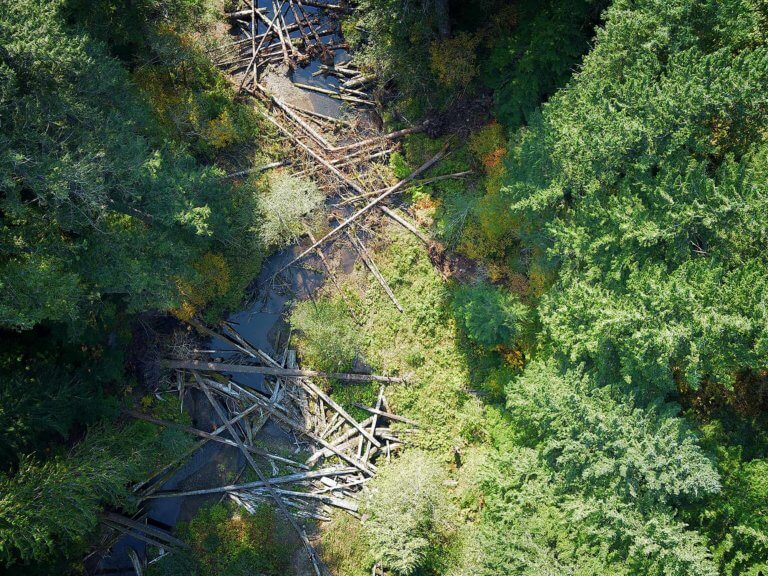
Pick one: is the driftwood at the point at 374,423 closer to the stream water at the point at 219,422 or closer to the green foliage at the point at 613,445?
the stream water at the point at 219,422

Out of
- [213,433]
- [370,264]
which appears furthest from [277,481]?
[370,264]

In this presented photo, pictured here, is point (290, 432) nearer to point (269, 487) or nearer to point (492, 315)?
point (269, 487)

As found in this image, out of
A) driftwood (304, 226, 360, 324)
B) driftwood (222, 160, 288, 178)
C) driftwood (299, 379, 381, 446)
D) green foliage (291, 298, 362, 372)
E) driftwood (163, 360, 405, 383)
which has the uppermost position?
driftwood (222, 160, 288, 178)

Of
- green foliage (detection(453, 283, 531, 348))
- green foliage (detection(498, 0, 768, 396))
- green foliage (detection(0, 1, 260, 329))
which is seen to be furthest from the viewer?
green foliage (detection(453, 283, 531, 348))

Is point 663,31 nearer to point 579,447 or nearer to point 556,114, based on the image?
point 556,114

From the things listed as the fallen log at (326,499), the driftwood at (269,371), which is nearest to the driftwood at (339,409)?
the driftwood at (269,371)

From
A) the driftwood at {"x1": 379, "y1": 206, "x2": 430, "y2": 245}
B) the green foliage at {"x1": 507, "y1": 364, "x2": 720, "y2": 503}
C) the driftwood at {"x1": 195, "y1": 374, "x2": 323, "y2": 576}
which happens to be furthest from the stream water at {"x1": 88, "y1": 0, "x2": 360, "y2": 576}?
the green foliage at {"x1": 507, "y1": 364, "x2": 720, "y2": 503}

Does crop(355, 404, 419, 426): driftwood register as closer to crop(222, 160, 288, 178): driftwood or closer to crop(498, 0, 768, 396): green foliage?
crop(498, 0, 768, 396): green foliage

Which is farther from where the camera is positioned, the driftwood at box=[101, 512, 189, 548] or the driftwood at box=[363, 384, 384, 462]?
the driftwood at box=[363, 384, 384, 462]
